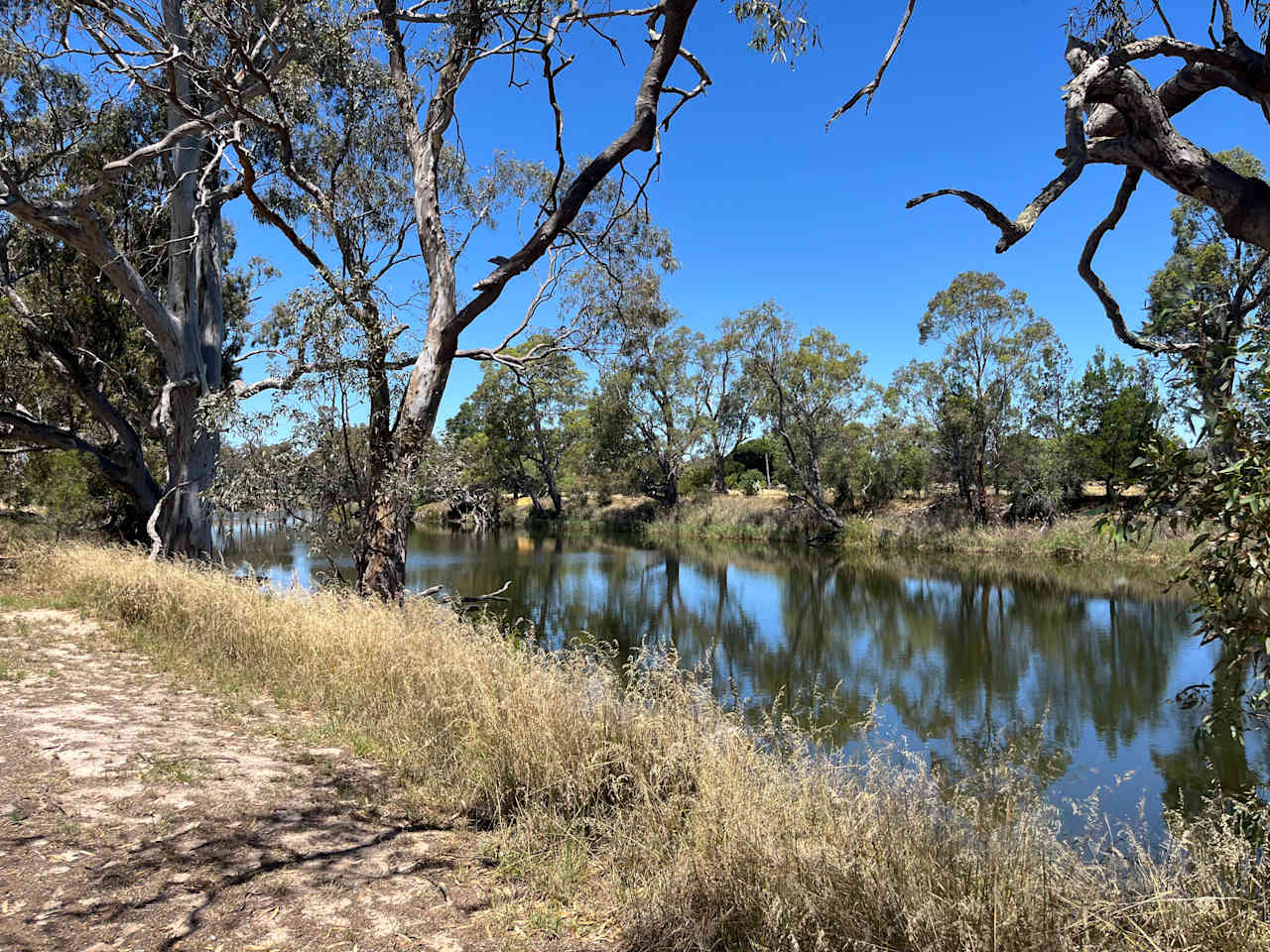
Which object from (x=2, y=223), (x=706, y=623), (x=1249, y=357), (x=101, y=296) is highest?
(x=2, y=223)

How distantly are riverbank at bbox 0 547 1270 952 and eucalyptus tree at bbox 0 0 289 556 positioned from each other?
19.9 ft

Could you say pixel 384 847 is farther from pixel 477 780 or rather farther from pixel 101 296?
pixel 101 296

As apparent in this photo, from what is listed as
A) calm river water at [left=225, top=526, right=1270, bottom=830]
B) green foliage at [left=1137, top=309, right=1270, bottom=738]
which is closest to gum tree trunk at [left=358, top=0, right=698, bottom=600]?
calm river water at [left=225, top=526, right=1270, bottom=830]

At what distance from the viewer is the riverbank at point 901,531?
17047 millimetres

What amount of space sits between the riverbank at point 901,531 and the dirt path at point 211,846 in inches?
458

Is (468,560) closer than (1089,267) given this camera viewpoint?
No

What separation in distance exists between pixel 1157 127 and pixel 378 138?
9374 mm

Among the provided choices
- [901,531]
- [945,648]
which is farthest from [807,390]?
[945,648]

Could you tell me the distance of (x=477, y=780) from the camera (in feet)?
11.2

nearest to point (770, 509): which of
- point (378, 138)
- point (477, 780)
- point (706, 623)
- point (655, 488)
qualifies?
point (655, 488)

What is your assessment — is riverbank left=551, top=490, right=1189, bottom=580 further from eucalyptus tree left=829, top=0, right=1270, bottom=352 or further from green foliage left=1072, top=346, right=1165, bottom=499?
eucalyptus tree left=829, top=0, right=1270, bottom=352

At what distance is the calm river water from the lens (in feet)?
20.5

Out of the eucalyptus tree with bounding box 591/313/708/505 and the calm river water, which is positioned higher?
the eucalyptus tree with bounding box 591/313/708/505

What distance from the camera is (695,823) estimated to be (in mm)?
2740
